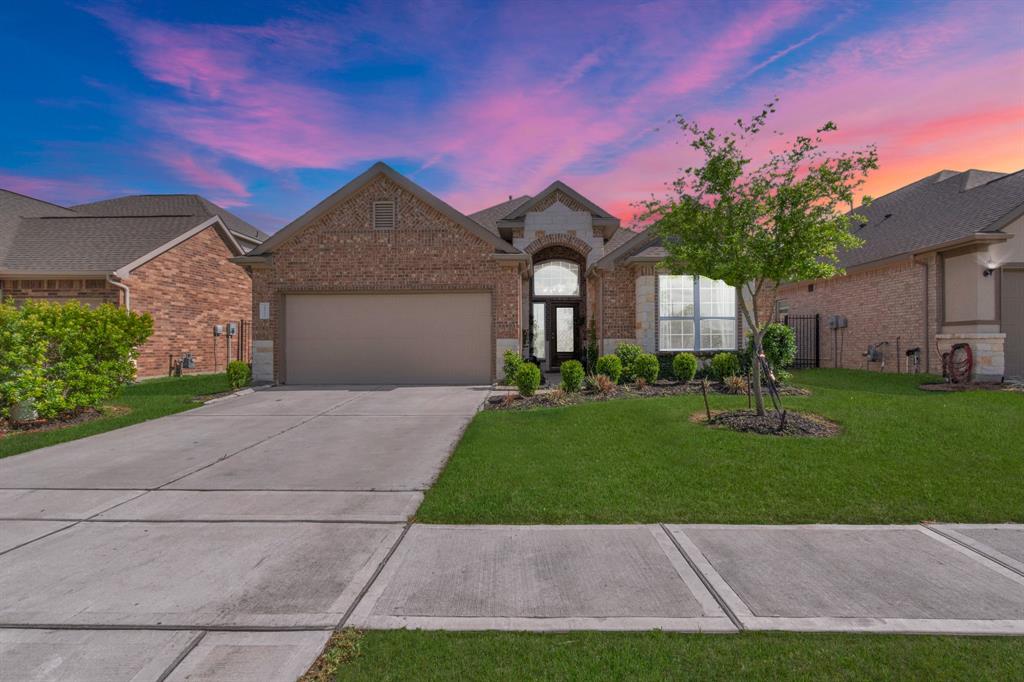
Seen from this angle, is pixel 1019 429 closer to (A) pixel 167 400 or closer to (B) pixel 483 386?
(B) pixel 483 386

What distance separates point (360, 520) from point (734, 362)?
10.5 m

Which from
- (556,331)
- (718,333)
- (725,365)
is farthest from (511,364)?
(718,333)

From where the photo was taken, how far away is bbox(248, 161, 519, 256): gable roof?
44.3ft

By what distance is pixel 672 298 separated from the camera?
45.1 ft

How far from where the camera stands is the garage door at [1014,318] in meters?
12.5

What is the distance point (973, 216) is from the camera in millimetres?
13375

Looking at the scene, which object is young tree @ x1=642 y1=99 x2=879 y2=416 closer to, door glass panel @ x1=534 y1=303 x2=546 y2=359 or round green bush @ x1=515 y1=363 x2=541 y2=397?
round green bush @ x1=515 y1=363 x2=541 y2=397

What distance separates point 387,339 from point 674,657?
12.4 metres

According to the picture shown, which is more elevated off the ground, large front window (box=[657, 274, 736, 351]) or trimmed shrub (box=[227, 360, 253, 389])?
large front window (box=[657, 274, 736, 351])

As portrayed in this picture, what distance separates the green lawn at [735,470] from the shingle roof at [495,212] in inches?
553

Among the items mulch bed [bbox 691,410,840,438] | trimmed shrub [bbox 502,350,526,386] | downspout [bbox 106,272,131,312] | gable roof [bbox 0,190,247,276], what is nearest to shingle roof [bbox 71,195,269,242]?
gable roof [bbox 0,190,247,276]

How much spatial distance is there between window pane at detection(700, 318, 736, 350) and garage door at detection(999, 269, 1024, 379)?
22.0ft

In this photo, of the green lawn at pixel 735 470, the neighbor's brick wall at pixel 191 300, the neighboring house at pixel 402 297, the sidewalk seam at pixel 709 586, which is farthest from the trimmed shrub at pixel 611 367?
the neighbor's brick wall at pixel 191 300

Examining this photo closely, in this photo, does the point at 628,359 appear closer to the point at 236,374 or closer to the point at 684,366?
the point at 684,366
